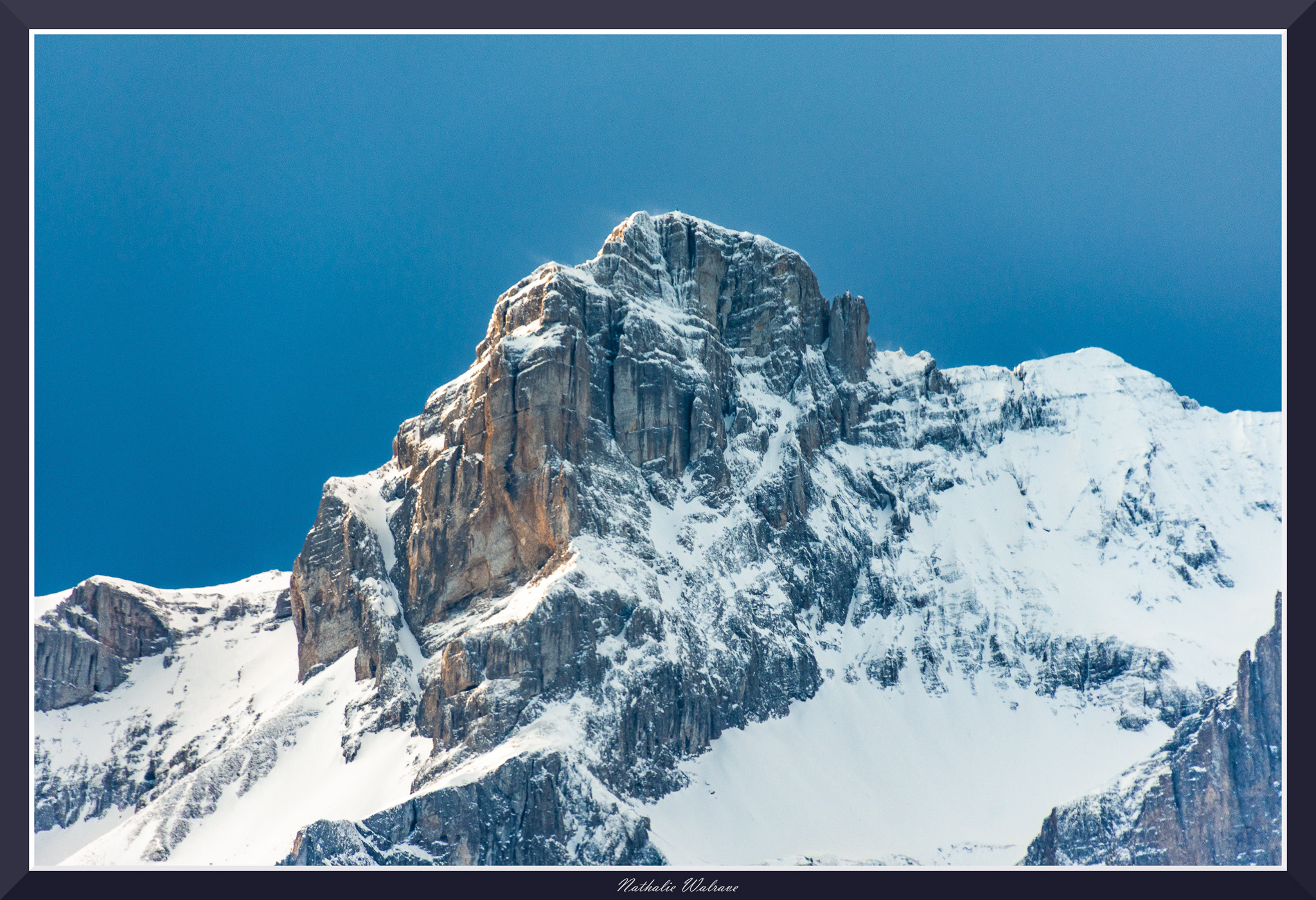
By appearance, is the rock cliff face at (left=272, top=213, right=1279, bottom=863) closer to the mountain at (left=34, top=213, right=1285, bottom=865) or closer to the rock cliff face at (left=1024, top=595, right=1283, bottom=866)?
the mountain at (left=34, top=213, right=1285, bottom=865)

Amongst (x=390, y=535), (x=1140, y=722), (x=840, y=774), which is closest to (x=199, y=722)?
(x=390, y=535)

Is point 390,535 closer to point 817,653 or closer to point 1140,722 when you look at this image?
point 817,653
